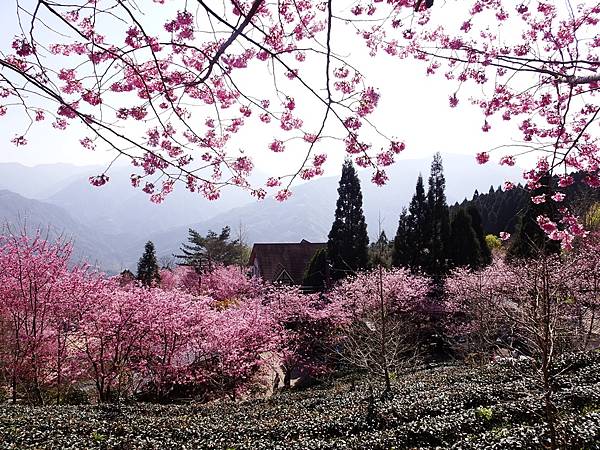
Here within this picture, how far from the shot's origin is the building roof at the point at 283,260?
30016 millimetres

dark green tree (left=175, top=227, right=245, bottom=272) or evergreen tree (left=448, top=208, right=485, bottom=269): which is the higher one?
dark green tree (left=175, top=227, right=245, bottom=272)

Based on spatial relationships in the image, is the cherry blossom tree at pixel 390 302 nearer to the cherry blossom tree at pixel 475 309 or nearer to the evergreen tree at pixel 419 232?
the cherry blossom tree at pixel 475 309

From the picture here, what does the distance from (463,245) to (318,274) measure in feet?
23.9

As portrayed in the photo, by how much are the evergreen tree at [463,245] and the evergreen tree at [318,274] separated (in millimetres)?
6188

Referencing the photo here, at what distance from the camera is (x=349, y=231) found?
23.1 m

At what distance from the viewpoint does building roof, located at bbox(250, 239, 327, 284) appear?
30016mm

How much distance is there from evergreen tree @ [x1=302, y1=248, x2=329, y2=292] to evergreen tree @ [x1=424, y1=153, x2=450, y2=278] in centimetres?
500

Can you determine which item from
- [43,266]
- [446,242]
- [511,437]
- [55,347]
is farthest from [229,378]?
[446,242]

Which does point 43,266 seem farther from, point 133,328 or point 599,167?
point 599,167

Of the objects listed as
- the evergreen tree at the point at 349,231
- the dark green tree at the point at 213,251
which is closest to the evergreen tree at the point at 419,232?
the evergreen tree at the point at 349,231

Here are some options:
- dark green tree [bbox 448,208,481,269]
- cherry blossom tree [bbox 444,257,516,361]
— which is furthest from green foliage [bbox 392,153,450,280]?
cherry blossom tree [bbox 444,257,516,361]

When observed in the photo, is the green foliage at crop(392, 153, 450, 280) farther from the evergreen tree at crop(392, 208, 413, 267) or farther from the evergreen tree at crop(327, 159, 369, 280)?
the evergreen tree at crop(327, 159, 369, 280)

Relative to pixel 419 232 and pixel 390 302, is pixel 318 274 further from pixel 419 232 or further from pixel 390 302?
pixel 390 302

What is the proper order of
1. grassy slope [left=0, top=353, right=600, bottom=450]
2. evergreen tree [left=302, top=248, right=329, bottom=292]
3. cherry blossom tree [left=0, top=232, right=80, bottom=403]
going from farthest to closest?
evergreen tree [left=302, top=248, right=329, bottom=292] → cherry blossom tree [left=0, top=232, right=80, bottom=403] → grassy slope [left=0, top=353, right=600, bottom=450]
